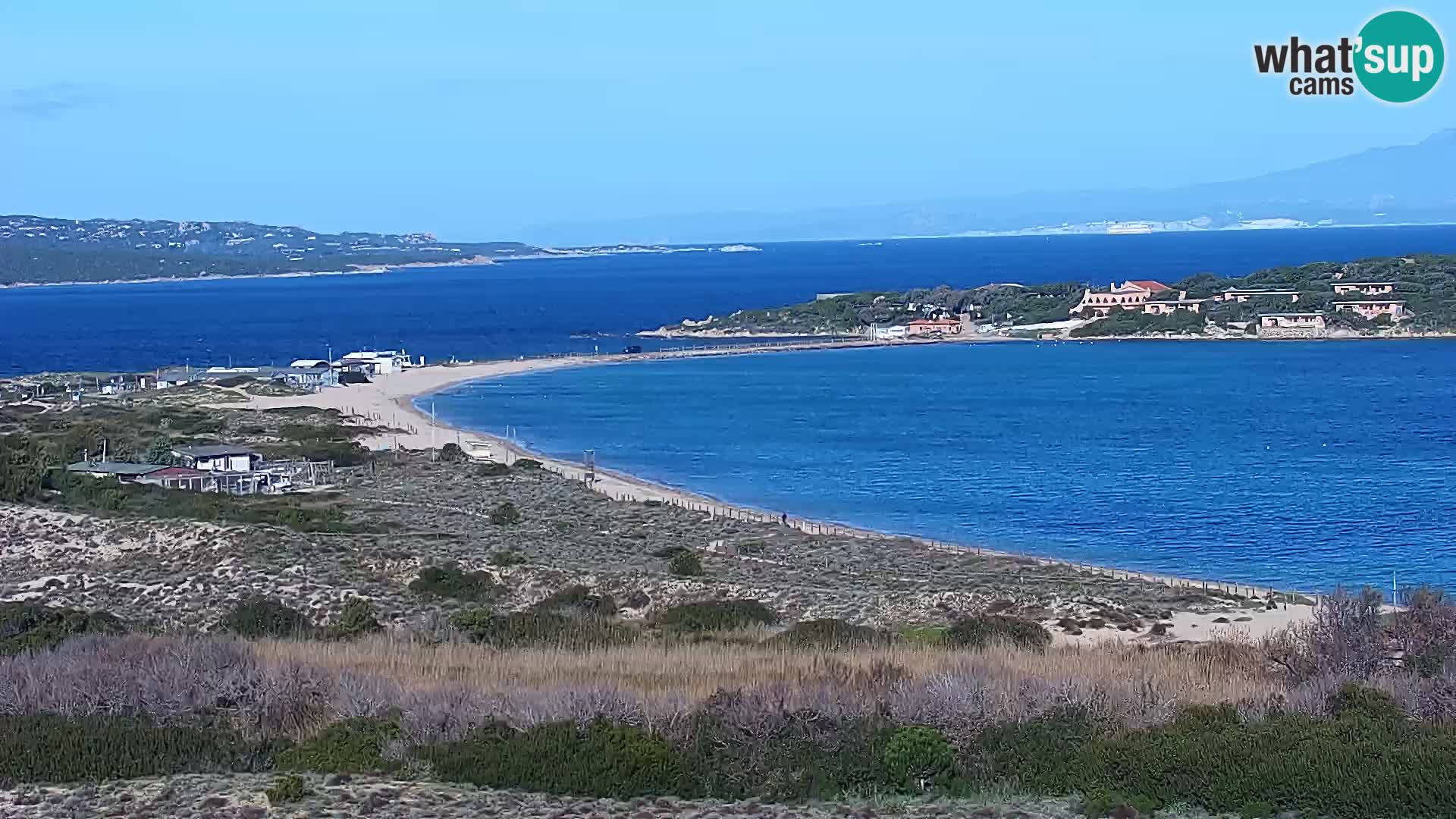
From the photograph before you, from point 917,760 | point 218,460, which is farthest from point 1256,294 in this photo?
point 917,760

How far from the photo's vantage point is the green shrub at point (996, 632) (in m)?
16.0

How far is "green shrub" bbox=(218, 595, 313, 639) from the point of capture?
17156 mm

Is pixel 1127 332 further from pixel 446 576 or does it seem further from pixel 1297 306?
pixel 446 576

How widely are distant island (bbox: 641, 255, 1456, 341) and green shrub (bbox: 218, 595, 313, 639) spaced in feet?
263

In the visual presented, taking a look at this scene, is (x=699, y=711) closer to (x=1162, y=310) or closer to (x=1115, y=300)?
(x=1162, y=310)

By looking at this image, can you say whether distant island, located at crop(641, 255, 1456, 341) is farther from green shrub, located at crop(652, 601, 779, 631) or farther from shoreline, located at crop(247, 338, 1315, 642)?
green shrub, located at crop(652, 601, 779, 631)

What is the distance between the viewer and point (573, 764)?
9484mm

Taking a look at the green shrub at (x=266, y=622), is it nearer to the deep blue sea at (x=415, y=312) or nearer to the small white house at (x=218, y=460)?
the small white house at (x=218, y=460)

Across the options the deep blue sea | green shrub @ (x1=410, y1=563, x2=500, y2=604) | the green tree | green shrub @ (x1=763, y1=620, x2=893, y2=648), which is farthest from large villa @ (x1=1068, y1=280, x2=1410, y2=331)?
green shrub @ (x1=763, y1=620, x2=893, y2=648)

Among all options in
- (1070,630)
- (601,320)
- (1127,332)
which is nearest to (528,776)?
(1070,630)

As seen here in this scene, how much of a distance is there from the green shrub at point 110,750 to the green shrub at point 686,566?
1294 cm

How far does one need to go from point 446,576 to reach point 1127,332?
79.9 m

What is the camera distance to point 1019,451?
44344 mm

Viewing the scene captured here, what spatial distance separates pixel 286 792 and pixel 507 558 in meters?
14.1
